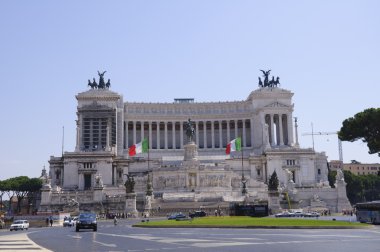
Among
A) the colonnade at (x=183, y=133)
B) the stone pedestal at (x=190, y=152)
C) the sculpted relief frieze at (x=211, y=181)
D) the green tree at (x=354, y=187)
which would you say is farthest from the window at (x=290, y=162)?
the green tree at (x=354, y=187)

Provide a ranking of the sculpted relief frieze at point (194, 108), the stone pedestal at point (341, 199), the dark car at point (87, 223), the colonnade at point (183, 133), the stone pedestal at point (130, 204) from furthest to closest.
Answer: the sculpted relief frieze at point (194, 108) < the colonnade at point (183, 133) < the stone pedestal at point (341, 199) < the stone pedestal at point (130, 204) < the dark car at point (87, 223)

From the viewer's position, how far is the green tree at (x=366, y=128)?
230 feet

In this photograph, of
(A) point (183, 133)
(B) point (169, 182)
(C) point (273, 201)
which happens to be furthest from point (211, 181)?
(A) point (183, 133)

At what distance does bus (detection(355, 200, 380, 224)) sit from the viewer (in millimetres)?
52484

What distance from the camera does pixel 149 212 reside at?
3346 inches

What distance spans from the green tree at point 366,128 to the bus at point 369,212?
17.0m

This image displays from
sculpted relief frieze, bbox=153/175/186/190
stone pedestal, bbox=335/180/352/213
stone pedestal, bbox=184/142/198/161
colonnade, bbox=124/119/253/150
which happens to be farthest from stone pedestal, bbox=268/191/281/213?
colonnade, bbox=124/119/253/150

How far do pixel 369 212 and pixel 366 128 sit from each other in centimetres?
2015

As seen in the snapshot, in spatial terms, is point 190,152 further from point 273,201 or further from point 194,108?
point 273,201

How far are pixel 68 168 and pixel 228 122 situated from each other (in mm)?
46388

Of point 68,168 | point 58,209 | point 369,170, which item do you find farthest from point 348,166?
point 58,209

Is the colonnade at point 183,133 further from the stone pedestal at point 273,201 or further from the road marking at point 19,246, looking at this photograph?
the road marking at point 19,246

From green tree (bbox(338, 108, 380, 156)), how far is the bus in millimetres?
16964

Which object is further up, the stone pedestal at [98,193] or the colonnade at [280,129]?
the colonnade at [280,129]
